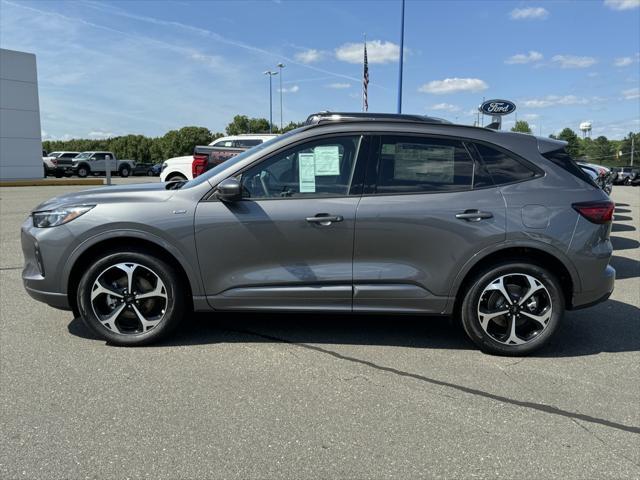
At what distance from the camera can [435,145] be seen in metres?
3.99

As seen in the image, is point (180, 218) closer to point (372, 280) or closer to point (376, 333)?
point (372, 280)

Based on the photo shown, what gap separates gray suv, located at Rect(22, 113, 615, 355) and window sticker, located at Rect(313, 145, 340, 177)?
0.4 inches

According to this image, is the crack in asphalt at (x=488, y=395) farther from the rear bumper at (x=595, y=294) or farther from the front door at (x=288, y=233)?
the rear bumper at (x=595, y=294)

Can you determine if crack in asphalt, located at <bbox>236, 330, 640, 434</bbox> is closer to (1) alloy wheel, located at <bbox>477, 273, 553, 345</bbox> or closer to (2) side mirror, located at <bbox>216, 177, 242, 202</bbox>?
(1) alloy wheel, located at <bbox>477, 273, 553, 345</bbox>

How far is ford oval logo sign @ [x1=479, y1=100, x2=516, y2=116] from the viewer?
24.7 ft

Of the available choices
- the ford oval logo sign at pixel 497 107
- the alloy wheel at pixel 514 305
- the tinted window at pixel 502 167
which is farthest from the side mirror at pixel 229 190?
the ford oval logo sign at pixel 497 107

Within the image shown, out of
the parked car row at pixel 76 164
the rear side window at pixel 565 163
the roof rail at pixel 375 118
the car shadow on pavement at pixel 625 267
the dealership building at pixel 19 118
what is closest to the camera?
the rear side window at pixel 565 163

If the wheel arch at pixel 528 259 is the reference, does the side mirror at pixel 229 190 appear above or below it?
above

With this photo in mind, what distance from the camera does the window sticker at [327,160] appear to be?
12.9 ft

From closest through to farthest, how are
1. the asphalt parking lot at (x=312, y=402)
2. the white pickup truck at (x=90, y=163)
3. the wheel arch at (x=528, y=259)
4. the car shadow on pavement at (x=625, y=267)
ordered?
1. the asphalt parking lot at (x=312, y=402)
2. the wheel arch at (x=528, y=259)
3. the car shadow on pavement at (x=625, y=267)
4. the white pickup truck at (x=90, y=163)

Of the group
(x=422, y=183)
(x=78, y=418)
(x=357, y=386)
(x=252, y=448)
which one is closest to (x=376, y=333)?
(x=357, y=386)

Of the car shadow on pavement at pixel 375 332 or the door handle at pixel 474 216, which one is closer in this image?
the door handle at pixel 474 216

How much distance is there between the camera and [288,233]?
3.83 m

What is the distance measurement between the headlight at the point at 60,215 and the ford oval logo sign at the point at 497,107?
229 inches
